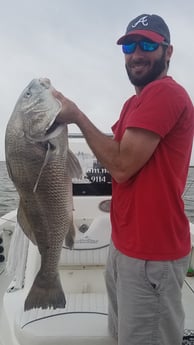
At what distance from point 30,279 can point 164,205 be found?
75.6 inches

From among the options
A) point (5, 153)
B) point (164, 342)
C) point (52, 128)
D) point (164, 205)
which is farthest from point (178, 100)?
point (164, 342)

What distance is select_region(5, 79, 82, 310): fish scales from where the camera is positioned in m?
1.85

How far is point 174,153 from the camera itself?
75.0 inches

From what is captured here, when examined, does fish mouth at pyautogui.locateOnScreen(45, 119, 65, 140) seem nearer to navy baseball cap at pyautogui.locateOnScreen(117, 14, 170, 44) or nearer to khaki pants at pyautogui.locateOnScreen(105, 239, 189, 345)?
navy baseball cap at pyautogui.locateOnScreen(117, 14, 170, 44)

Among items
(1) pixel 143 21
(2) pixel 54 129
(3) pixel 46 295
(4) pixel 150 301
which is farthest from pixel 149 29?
(3) pixel 46 295

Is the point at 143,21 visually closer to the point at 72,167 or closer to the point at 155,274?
the point at 72,167

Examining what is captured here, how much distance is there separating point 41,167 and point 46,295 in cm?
77

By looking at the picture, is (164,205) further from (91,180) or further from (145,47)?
(91,180)

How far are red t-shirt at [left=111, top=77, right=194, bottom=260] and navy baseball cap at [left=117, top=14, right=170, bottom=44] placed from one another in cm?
29

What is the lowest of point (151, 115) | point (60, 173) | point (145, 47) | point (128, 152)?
point (60, 173)

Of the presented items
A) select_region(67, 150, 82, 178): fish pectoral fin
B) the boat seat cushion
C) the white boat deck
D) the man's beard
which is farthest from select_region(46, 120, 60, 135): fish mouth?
the boat seat cushion

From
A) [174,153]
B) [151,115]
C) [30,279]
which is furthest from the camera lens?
[30,279]

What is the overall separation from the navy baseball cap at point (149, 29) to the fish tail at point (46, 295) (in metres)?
1.40

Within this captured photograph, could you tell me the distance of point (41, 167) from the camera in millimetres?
1864
